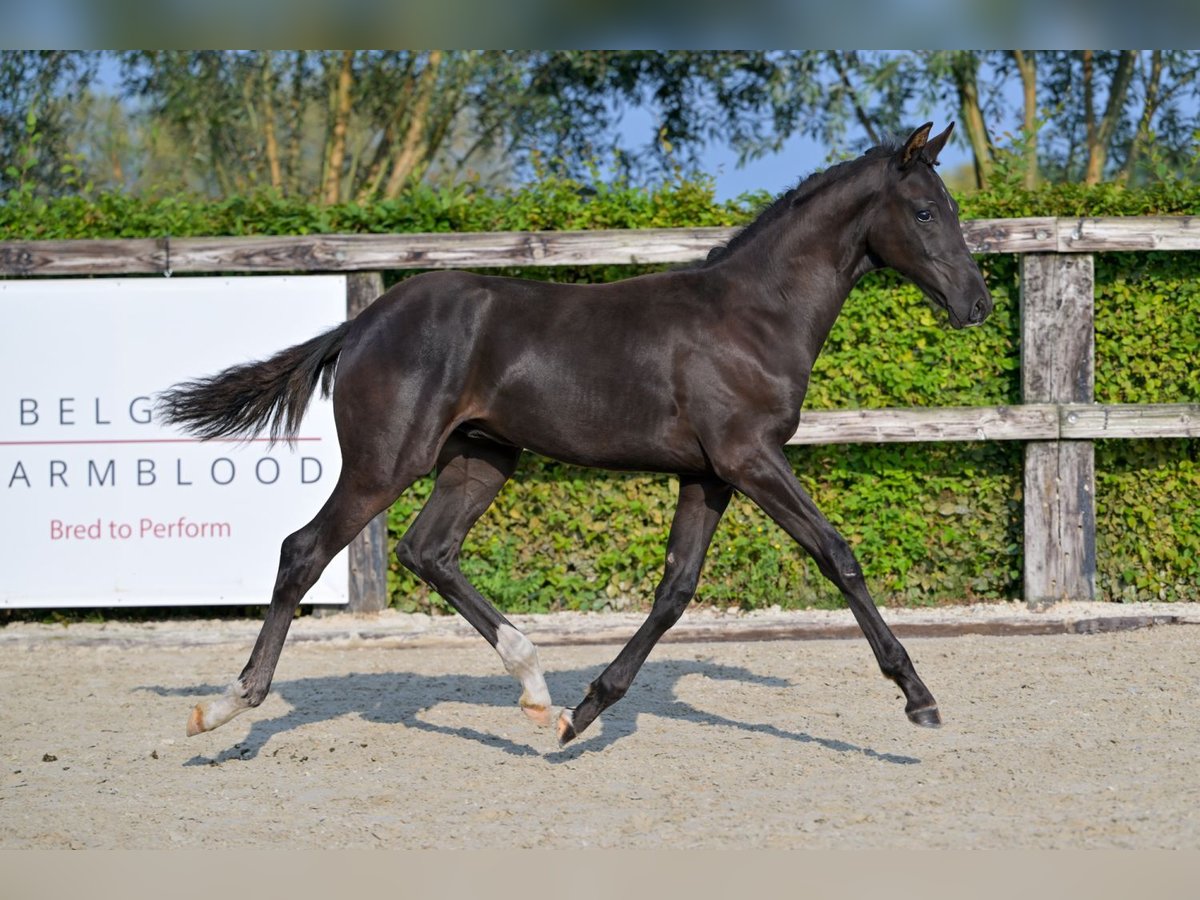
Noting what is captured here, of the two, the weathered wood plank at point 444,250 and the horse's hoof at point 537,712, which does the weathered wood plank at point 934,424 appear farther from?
the horse's hoof at point 537,712

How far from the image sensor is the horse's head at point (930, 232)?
178 inches

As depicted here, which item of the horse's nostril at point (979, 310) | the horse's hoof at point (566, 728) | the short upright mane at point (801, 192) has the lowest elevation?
the horse's hoof at point (566, 728)

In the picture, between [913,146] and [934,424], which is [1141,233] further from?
[913,146]

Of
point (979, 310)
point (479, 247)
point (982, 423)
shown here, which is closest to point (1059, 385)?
point (982, 423)

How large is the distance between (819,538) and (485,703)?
2.02 meters

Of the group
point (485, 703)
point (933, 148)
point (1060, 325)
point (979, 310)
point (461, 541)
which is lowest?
point (485, 703)

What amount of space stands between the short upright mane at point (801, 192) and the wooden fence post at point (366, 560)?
303cm

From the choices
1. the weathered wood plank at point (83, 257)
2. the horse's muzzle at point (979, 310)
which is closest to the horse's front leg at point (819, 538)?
the horse's muzzle at point (979, 310)

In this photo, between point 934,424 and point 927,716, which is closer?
point 927,716

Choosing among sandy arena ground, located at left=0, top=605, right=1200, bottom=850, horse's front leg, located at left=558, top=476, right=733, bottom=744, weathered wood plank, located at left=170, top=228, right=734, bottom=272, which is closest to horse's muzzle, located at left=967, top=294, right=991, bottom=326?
horse's front leg, located at left=558, top=476, right=733, bottom=744

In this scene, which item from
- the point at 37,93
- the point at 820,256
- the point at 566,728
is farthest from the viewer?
the point at 37,93

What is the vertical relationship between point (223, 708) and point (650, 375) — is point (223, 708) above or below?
below

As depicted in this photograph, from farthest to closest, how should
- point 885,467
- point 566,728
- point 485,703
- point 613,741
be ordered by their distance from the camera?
point 885,467 < point 485,703 < point 613,741 < point 566,728

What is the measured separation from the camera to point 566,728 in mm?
4559
